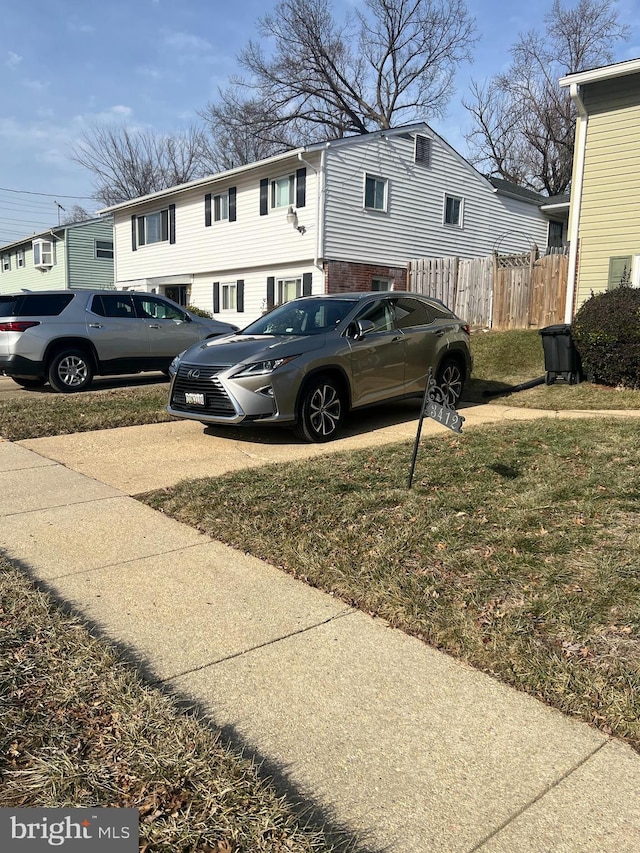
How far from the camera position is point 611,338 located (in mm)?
10312

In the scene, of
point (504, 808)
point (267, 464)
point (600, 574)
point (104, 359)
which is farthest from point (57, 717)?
point (104, 359)

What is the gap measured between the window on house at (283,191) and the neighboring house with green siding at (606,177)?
9029 mm

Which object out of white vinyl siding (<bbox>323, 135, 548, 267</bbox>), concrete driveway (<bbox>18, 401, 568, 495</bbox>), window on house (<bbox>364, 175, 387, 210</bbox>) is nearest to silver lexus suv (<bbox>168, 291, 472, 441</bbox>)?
concrete driveway (<bbox>18, 401, 568, 495</bbox>)

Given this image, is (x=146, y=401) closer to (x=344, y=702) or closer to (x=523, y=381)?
(x=523, y=381)

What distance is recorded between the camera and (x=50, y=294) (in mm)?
11172

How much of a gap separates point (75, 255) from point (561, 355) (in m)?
29.8

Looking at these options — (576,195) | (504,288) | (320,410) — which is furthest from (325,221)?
(320,410)

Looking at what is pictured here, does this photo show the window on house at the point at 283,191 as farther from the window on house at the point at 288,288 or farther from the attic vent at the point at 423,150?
the attic vent at the point at 423,150

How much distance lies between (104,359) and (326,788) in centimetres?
1040

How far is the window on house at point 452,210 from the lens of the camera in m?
23.8

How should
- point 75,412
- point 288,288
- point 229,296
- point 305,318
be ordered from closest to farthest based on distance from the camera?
point 305,318, point 75,412, point 288,288, point 229,296

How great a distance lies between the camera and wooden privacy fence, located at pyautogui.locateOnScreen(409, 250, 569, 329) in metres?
16.5

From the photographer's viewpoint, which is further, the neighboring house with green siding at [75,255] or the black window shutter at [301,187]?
the neighboring house with green siding at [75,255]

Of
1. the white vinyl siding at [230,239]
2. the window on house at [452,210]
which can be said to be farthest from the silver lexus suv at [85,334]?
the window on house at [452,210]
